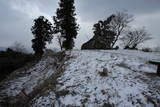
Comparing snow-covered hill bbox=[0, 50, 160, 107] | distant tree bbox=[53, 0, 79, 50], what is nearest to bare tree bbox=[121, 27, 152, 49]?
distant tree bbox=[53, 0, 79, 50]

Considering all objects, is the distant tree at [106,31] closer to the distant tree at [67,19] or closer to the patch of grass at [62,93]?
the distant tree at [67,19]

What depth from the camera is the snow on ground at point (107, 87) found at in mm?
4012

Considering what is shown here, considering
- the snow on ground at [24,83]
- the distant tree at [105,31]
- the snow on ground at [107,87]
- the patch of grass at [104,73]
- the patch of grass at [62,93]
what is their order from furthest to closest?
1. the distant tree at [105,31]
2. the snow on ground at [24,83]
3. the patch of grass at [104,73]
4. the patch of grass at [62,93]
5. the snow on ground at [107,87]

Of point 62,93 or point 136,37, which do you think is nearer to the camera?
point 62,93

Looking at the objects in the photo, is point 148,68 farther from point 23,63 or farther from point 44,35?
point 44,35

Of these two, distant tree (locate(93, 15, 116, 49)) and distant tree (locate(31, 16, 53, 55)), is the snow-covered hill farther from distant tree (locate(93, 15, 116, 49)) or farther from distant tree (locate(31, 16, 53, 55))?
distant tree (locate(93, 15, 116, 49))

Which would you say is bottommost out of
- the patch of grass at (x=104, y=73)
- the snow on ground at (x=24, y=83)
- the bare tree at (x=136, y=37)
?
the snow on ground at (x=24, y=83)

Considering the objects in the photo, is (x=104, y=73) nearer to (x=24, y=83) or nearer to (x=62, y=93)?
(x=62, y=93)

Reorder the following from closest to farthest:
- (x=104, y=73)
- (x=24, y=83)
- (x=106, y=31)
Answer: (x=104, y=73)
(x=24, y=83)
(x=106, y=31)

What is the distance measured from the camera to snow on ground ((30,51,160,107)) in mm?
4012

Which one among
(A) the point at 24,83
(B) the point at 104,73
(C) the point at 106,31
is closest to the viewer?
(B) the point at 104,73

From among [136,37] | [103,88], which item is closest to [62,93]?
[103,88]

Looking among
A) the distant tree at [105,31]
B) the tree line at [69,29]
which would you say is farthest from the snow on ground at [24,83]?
the distant tree at [105,31]

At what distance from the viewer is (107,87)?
4.74 m
